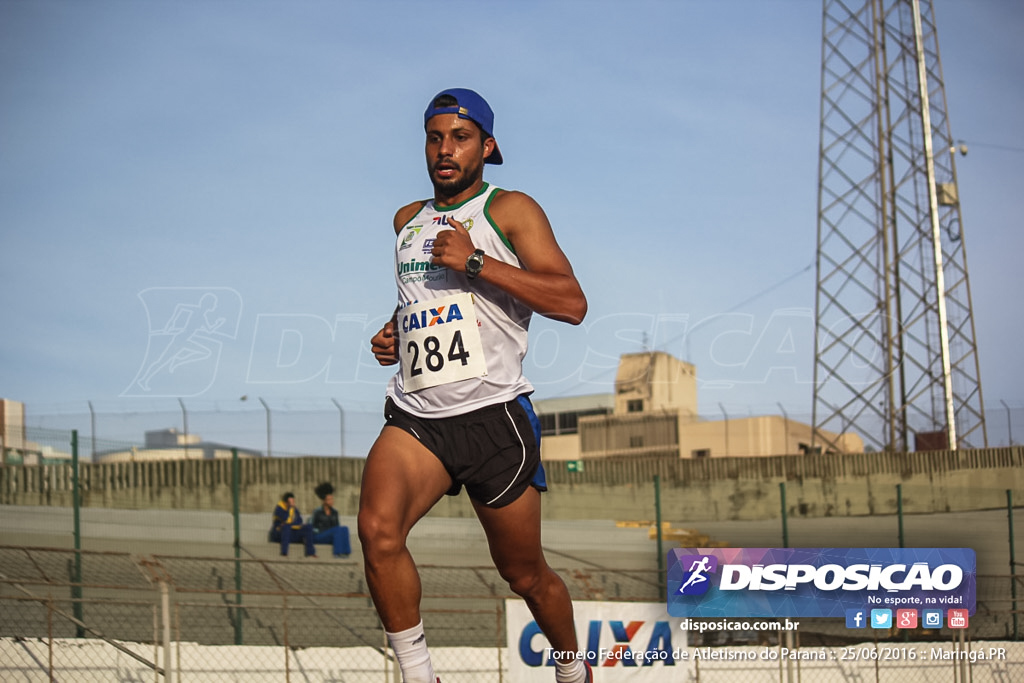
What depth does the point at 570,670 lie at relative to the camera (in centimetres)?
409

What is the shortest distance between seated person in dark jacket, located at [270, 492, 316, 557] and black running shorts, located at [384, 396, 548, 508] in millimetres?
10881

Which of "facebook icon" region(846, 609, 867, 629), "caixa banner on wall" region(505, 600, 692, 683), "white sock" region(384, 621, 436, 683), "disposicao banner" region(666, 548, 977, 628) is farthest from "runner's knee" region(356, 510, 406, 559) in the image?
"facebook icon" region(846, 609, 867, 629)

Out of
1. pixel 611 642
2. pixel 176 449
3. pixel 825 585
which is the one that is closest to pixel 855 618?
pixel 825 585

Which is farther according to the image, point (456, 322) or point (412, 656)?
point (456, 322)

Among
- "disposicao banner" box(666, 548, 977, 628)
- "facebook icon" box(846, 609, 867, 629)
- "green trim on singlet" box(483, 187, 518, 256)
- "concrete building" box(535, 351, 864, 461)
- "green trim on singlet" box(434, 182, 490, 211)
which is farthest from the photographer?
"concrete building" box(535, 351, 864, 461)

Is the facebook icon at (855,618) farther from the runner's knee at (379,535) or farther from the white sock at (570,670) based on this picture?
the runner's knee at (379,535)

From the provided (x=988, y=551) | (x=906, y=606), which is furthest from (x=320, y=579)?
(x=988, y=551)

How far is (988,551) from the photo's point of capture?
1655 cm

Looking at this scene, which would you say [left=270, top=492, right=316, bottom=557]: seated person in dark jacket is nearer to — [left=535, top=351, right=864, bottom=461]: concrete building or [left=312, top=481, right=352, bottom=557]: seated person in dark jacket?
[left=312, top=481, right=352, bottom=557]: seated person in dark jacket

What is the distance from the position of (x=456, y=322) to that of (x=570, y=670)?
1.44 meters

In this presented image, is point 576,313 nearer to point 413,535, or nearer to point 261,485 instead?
point 413,535

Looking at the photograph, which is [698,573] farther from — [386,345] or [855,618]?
[386,345]

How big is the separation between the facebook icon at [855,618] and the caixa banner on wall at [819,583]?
0.22ft

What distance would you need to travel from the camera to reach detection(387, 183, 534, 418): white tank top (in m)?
3.71
